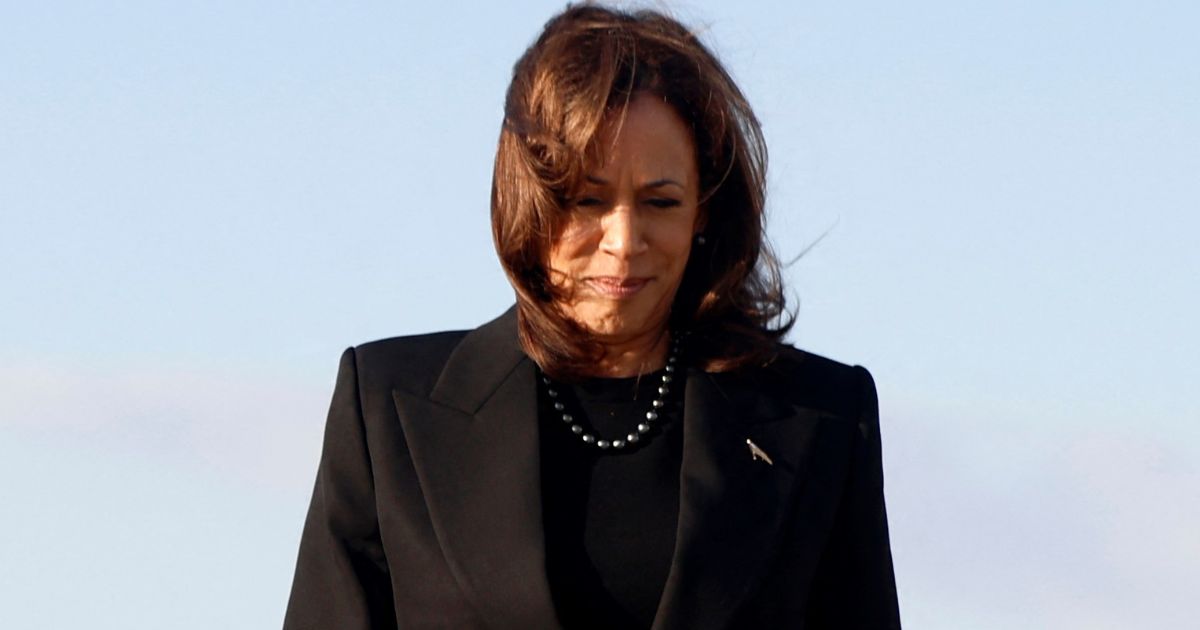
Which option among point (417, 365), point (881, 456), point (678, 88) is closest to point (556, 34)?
point (678, 88)

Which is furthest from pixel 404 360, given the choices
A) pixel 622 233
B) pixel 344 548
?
pixel 622 233

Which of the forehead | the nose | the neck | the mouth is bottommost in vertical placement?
the neck

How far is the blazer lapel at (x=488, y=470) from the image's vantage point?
7344mm

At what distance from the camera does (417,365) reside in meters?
7.83

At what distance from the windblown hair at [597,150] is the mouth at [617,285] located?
0.47 feet

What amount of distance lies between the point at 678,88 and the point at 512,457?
115 centimetres

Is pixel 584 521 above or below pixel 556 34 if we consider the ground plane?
below

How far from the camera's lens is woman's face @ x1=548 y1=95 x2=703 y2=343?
7.40 metres

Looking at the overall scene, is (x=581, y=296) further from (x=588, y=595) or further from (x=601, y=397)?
(x=588, y=595)

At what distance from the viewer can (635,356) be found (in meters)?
7.84

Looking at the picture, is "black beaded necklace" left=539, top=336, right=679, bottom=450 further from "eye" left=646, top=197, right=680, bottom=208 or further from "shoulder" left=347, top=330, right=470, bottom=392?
"eye" left=646, top=197, right=680, bottom=208

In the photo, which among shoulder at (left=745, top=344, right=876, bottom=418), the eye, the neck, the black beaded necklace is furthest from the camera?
shoulder at (left=745, top=344, right=876, bottom=418)

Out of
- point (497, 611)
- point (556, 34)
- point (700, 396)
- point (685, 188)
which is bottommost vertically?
point (497, 611)

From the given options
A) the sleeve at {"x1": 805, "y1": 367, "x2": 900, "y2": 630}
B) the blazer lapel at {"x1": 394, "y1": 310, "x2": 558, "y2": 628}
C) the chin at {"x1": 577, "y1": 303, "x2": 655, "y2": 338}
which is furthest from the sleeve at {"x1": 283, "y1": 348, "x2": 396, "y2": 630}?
the sleeve at {"x1": 805, "y1": 367, "x2": 900, "y2": 630}
